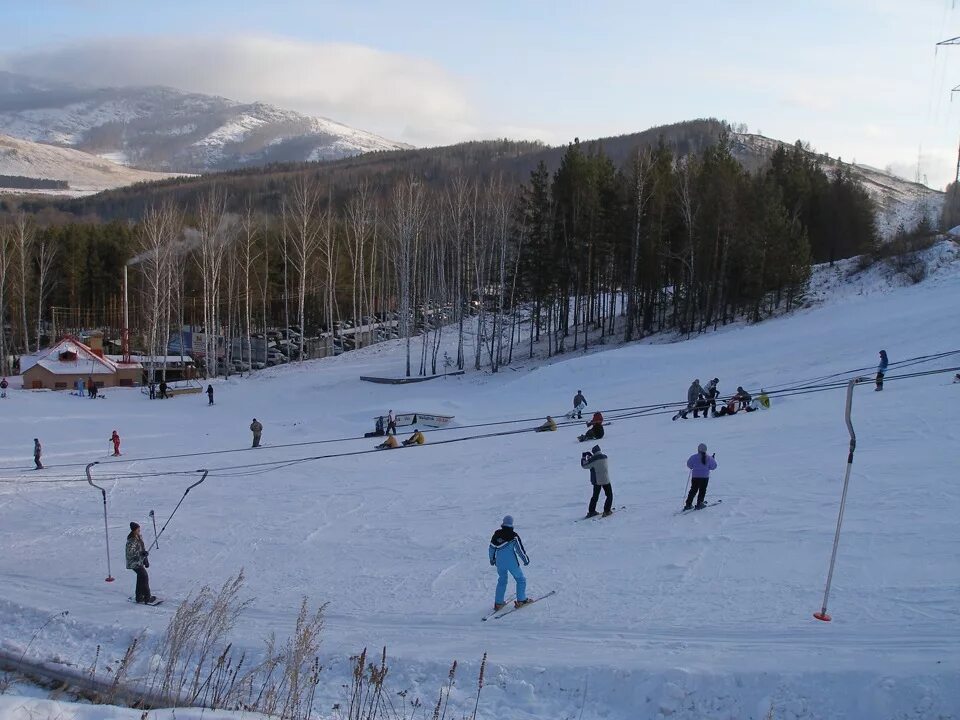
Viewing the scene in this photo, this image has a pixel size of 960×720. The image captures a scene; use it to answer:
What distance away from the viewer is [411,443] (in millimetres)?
24000

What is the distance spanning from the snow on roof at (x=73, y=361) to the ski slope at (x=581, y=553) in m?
18.6

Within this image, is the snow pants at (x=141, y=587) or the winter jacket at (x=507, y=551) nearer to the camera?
the winter jacket at (x=507, y=551)

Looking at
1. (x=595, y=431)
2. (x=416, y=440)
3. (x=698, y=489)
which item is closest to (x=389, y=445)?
(x=416, y=440)

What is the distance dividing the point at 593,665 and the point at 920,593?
402 centimetres

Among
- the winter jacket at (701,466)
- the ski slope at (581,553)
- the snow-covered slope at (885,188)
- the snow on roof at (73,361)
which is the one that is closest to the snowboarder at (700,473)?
the winter jacket at (701,466)

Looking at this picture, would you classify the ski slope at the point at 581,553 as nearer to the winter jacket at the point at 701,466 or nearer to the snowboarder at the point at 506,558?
the snowboarder at the point at 506,558

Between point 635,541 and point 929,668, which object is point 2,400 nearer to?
point 635,541

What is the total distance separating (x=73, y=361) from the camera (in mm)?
44938

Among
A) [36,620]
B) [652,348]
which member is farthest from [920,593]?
[652,348]

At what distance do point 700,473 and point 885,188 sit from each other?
5012 inches

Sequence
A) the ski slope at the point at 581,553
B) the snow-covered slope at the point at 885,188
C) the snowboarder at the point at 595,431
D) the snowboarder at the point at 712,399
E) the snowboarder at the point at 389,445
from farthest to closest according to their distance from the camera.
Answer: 1. the snow-covered slope at the point at 885,188
2. the snowboarder at the point at 389,445
3. the snowboarder at the point at 712,399
4. the snowboarder at the point at 595,431
5. the ski slope at the point at 581,553

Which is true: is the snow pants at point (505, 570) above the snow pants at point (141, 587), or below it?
above

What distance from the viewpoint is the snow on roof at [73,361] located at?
146 ft

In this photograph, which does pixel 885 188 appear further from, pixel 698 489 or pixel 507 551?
pixel 507 551
